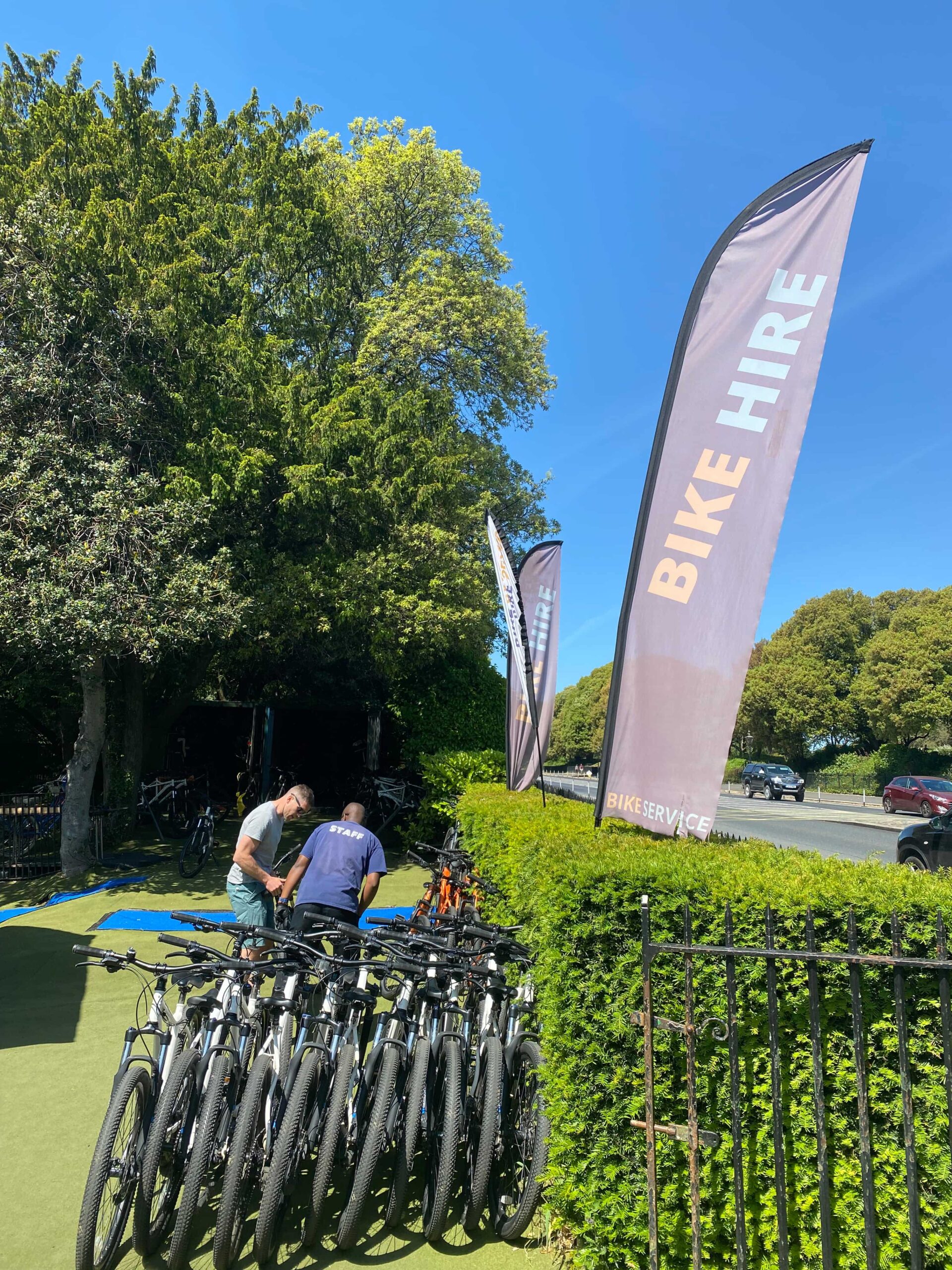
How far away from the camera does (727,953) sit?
2.63 metres

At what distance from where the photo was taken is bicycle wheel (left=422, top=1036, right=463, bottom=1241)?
322cm

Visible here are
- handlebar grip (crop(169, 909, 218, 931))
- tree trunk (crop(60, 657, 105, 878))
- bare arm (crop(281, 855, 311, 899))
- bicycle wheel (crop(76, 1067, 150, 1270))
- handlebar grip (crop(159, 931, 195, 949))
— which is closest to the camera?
bicycle wheel (crop(76, 1067, 150, 1270))

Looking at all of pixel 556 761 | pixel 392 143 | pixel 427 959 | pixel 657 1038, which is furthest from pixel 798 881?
pixel 556 761

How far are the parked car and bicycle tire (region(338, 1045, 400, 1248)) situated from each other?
10678 mm

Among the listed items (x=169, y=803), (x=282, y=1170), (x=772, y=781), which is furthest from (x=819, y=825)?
(x=282, y=1170)

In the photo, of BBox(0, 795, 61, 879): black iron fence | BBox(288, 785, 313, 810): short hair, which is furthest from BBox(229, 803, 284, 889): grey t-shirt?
BBox(0, 795, 61, 879): black iron fence

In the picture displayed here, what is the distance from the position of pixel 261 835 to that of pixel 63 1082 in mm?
1802

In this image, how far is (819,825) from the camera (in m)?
24.0

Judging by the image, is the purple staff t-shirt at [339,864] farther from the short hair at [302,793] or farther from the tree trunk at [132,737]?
the tree trunk at [132,737]

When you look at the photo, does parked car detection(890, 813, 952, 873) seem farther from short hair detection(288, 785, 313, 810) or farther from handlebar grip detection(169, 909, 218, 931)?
handlebar grip detection(169, 909, 218, 931)

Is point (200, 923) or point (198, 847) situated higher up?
point (200, 923)

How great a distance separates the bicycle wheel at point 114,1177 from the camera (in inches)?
116

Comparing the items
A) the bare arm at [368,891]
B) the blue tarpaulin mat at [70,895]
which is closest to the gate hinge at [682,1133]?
the bare arm at [368,891]

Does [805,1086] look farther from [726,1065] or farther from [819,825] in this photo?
[819,825]
